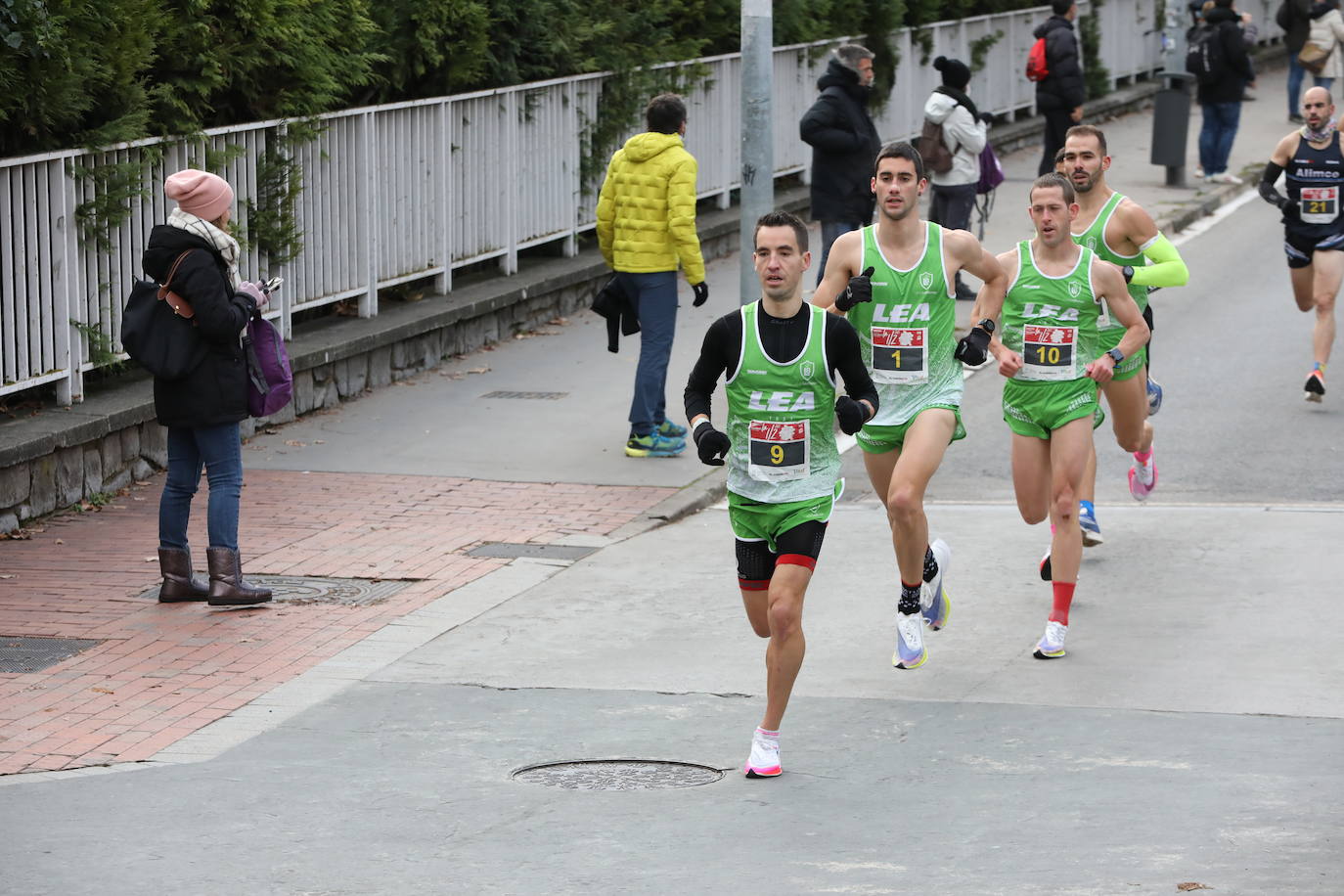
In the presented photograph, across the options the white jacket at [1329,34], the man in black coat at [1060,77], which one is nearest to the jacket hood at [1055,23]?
the man in black coat at [1060,77]

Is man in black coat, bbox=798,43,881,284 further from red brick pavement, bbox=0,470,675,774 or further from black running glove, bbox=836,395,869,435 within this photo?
black running glove, bbox=836,395,869,435

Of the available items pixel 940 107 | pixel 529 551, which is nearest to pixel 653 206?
pixel 529 551

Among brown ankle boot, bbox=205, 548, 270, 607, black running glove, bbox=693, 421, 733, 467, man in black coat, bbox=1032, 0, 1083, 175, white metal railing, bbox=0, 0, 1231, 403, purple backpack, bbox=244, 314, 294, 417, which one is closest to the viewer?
black running glove, bbox=693, 421, 733, 467

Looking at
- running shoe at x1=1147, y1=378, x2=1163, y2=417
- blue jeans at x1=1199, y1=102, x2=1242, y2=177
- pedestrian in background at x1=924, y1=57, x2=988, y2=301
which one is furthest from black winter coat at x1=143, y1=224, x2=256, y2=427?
blue jeans at x1=1199, y1=102, x2=1242, y2=177

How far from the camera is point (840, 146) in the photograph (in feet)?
49.5

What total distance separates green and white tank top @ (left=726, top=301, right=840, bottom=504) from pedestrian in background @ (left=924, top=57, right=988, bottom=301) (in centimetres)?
945

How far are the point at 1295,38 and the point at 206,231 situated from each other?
2470 centimetres

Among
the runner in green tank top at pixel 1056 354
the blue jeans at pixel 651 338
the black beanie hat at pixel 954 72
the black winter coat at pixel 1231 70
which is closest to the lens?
the runner in green tank top at pixel 1056 354

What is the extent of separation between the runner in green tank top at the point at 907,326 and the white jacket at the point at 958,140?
27.0 ft

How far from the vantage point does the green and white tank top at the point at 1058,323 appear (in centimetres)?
846

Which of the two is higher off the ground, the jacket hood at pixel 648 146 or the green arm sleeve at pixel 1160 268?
the jacket hood at pixel 648 146

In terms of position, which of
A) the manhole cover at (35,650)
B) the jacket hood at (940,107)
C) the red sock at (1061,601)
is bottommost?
the manhole cover at (35,650)

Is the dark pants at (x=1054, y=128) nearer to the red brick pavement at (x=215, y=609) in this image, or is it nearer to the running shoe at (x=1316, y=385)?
the running shoe at (x=1316, y=385)

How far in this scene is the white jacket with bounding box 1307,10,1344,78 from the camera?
2867 cm
